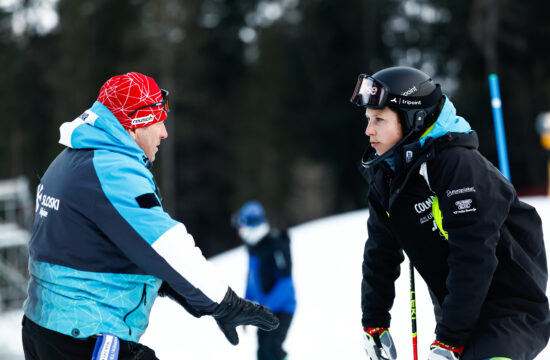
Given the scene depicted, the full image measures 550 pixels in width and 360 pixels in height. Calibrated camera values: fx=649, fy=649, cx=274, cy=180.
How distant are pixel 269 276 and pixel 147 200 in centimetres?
321

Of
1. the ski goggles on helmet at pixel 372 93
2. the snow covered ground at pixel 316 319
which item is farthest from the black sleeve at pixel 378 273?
the snow covered ground at pixel 316 319

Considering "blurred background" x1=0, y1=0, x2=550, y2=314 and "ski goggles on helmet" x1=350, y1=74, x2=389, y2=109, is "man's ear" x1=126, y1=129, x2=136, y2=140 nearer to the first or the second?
"ski goggles on helmet" x1=350, y1=74, x2=389, y2=109

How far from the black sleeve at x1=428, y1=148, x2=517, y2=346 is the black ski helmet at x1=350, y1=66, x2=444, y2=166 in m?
0.22

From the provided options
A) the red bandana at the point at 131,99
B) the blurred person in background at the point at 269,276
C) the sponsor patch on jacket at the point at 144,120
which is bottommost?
the blurred person in background at the point at 269,276

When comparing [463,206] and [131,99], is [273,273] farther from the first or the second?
[463,206]

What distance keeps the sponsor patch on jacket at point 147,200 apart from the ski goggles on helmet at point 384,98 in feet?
3.10

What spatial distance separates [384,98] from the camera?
2605mm

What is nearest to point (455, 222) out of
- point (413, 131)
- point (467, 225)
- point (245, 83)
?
point (467, 225)

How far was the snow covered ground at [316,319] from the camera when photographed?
5461 millimetres

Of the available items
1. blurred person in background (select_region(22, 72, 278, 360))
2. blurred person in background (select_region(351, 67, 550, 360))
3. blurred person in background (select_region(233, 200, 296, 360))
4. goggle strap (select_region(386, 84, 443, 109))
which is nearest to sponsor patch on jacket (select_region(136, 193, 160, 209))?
blurred person in background (select_region(22, 72, 278, 360))

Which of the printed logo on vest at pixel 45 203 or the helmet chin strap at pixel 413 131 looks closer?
the printed logo on vest at pixel 45 203

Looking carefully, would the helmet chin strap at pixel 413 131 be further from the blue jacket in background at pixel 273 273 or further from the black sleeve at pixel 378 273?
the blue jacket in background at pixel 273 273

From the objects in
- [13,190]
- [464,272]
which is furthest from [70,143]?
[13,190]

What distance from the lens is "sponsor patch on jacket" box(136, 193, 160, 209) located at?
232cm
